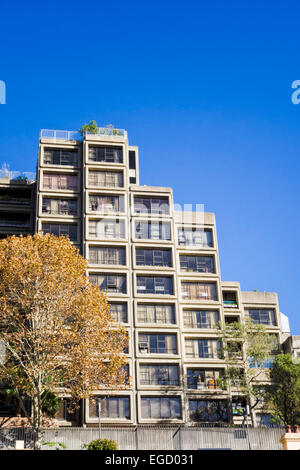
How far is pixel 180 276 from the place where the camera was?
232ft

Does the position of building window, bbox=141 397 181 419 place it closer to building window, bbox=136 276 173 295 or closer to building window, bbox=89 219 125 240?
building window, bbox=136 276 173 295

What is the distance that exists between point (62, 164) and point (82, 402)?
28.4 metres

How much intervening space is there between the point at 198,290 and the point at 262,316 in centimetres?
1123

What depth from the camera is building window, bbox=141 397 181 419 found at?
62250 mm

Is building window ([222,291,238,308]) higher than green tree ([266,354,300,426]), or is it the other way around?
building window ([222,291,238,308])

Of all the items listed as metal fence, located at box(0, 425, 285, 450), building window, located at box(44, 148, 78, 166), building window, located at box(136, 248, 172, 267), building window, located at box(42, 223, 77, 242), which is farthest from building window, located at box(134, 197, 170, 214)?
metal fence, located at box(0, 425, 285, 450)

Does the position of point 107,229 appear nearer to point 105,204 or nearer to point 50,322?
point 105,204

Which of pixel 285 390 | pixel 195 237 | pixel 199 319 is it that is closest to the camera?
pixel 285 390

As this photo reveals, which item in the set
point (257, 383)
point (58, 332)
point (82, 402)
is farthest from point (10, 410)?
point (257, 383)

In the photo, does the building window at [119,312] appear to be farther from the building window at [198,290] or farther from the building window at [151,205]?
the building window at [151,205]

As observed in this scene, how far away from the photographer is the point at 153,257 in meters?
70.2

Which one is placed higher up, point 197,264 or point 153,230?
point 153,230

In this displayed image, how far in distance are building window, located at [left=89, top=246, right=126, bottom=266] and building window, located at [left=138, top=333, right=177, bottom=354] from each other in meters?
8.87

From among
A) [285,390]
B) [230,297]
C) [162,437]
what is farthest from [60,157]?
[285,390]
